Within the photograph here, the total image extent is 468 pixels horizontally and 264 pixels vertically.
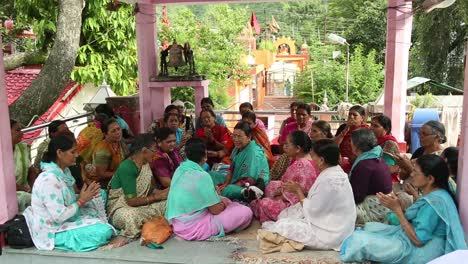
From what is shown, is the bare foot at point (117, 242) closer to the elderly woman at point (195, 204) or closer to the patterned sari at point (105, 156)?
the elderly woman at point (195, 204)

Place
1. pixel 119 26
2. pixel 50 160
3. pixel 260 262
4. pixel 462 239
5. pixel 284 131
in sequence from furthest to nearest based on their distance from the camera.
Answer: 1. pixel 119 26
2. pixel 284 131
3. pixel 50 160
4. pixel 260 262
5. pixel 462 239

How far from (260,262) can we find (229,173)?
5.04 ft

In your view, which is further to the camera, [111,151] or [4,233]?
[111,151]

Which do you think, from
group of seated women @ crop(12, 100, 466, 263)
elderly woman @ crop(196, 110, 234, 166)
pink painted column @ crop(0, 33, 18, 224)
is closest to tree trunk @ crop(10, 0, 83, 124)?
elderly woman @ crop(196, 110, 234, 166)

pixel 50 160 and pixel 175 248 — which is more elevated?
pixel 50 160

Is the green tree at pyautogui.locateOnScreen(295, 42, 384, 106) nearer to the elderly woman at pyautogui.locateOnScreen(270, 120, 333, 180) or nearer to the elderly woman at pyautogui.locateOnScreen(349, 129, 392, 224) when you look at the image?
the elderly woman at pyautogui.locateOnScreen(270, 120, 333, 180)

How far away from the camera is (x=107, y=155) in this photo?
4887 millimetres

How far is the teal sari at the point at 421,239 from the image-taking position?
310cm

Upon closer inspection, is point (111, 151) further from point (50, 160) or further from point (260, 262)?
point (260, 262)

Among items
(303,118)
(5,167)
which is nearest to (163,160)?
(5,167)

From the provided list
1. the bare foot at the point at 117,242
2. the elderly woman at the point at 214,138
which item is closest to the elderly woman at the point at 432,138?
the elderly woman at the point at 214,138

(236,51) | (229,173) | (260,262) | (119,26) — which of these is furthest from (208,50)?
(260,262)

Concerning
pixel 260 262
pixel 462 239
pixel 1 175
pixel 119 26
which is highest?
pixel 119 26

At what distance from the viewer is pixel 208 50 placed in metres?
21.7
